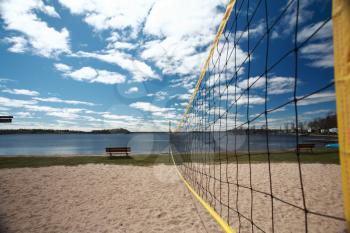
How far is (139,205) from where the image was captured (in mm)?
4484

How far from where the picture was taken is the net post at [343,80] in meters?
0.83

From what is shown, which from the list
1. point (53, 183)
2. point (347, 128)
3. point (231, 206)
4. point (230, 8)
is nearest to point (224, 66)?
point (230, 8)

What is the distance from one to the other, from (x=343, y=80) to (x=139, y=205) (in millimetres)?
4369

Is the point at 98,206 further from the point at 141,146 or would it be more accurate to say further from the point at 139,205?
the point at 141,146

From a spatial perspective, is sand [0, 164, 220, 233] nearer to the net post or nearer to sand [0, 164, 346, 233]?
sand [0, 164, 346, 233]

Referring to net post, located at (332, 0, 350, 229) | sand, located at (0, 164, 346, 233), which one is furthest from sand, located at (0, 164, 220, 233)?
net post, located at (332, 0, 350, 229)

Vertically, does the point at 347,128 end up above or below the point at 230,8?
below

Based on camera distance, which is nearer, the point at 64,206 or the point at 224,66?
the point at 224,66

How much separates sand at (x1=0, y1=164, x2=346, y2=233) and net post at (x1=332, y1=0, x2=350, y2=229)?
2.91 metres

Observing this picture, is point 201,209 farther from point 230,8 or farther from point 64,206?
point 230,8

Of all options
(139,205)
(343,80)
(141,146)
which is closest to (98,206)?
(139,205)

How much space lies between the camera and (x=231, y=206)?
4.41 m

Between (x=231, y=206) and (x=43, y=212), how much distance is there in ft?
12.0

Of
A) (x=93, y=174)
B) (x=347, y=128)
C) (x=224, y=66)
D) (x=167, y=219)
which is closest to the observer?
(x=347, y=128)
